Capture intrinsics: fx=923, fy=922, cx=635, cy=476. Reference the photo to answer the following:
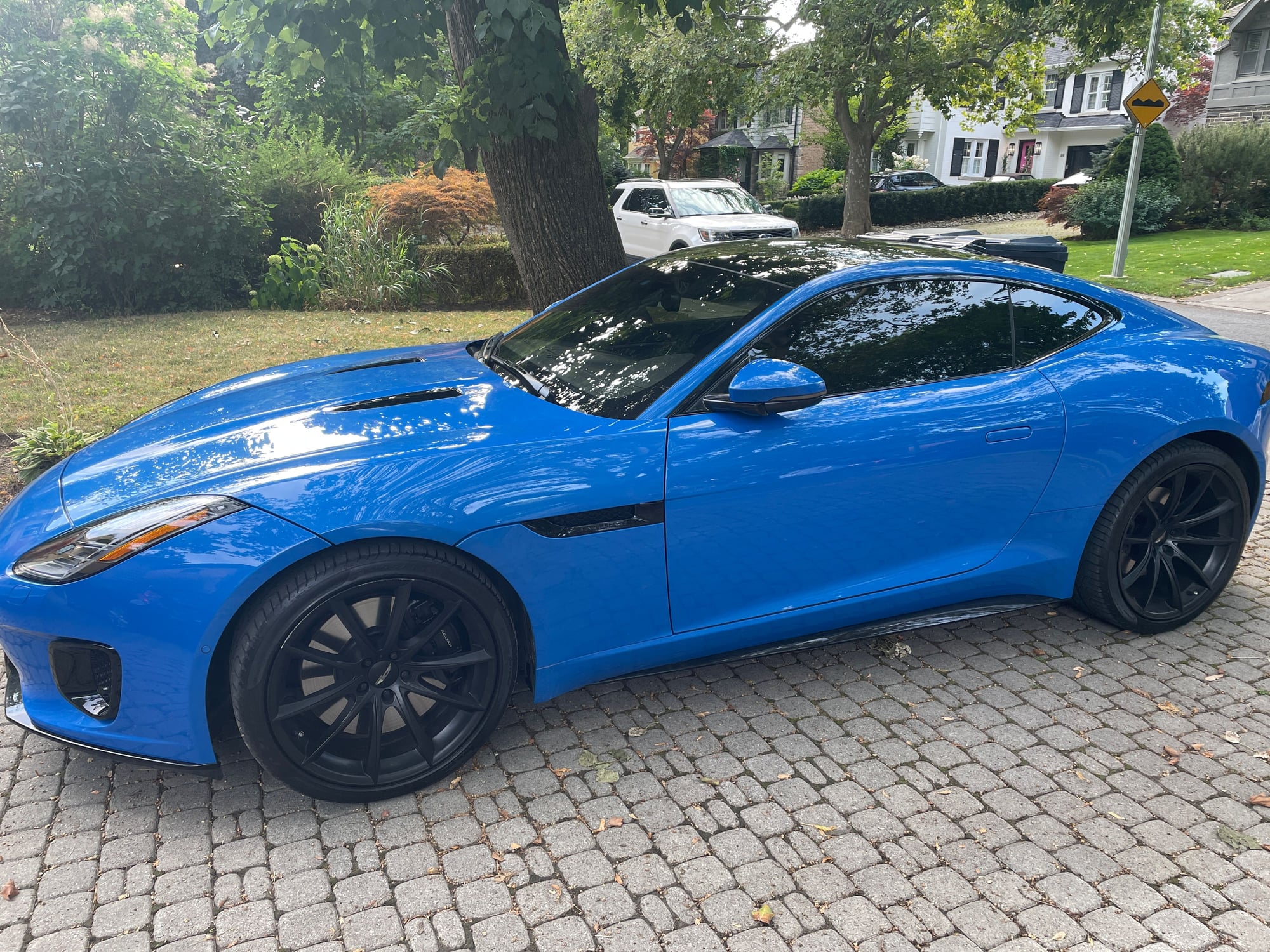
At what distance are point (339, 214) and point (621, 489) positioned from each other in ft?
37.8

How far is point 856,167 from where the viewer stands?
22.8m

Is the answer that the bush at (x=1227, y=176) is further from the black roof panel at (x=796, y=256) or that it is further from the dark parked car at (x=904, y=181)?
the black roof panel at (x=796, y=256)

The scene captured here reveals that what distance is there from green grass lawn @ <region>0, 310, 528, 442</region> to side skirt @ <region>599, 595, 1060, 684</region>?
5400 mm

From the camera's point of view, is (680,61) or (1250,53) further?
(1250,53)

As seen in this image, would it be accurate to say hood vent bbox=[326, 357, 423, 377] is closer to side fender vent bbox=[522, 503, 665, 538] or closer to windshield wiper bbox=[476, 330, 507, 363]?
windshield wiper bbox=[476, 330, 507, 363]

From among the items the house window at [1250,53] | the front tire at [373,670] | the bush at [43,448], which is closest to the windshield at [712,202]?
the bush at [43,448]

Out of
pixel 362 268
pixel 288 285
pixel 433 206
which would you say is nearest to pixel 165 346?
pixel 288 285

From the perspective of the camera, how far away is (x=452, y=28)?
568cm

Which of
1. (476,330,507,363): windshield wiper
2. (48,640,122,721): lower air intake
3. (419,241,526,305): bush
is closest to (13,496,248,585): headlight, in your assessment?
(48,640,122,721): lower air intake

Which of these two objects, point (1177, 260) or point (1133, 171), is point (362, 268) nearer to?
point (1133, 171)

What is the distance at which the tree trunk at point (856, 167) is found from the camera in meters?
21.8

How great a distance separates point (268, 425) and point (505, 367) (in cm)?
95

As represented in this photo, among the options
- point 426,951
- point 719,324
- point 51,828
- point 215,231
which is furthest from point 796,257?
point 215,231

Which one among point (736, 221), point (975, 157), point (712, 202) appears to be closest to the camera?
point (736, 221)
